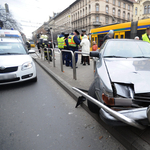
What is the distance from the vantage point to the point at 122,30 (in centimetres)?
1116

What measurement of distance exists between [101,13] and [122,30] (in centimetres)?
4279

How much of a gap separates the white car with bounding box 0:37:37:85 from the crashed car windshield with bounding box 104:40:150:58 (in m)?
2.83

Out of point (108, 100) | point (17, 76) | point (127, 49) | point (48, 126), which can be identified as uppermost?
point (127, 49)

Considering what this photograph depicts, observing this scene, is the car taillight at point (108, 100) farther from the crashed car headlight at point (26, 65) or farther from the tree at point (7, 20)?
the tree at point (7, 20)

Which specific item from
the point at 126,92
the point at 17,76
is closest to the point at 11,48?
the point at 17,76

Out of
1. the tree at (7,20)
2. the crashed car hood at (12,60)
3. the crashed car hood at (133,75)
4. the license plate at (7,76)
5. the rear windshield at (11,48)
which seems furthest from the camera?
the tree at (7,20)

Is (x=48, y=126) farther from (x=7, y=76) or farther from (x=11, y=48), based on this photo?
(x=11, y=48)

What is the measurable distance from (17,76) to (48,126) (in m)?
2.41

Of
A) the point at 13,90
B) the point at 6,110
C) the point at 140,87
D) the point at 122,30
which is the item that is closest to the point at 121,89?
the point at 140,87

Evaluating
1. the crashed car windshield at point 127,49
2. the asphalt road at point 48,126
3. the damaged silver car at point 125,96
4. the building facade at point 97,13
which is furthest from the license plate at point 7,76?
the building facade at point 97,13

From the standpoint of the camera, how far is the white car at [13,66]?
378 centimetres

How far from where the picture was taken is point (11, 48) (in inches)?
190

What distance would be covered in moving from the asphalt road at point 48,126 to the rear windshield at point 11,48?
1877 millimetres

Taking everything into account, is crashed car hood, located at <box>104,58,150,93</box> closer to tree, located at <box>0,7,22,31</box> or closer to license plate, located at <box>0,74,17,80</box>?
license plate, located at <box>0,74,17,80</box>
